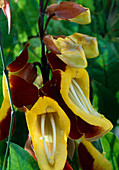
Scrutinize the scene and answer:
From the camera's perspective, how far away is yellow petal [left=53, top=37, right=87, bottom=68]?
1.14ft

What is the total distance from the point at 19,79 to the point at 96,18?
1.29 feet

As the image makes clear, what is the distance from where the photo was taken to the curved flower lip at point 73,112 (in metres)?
0.35

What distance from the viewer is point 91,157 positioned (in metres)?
0.40

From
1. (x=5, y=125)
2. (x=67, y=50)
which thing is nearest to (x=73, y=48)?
(x=67, y=50)

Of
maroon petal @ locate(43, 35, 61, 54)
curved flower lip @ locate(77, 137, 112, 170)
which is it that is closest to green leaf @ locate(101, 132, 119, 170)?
curved flower lip @ locate(77, 137, 112, 170)

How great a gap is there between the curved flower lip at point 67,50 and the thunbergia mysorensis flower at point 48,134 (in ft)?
0.15

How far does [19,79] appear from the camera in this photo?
1.18 feet

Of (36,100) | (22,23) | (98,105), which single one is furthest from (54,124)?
(22,23)

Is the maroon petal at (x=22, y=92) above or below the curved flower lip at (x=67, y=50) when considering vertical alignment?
below

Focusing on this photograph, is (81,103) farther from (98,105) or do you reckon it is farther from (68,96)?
(98,105)

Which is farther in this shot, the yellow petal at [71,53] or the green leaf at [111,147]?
the green leaf at [111,147]

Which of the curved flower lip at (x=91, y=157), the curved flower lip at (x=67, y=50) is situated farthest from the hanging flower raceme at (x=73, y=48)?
the curved flower lip at (x=91, y=157)

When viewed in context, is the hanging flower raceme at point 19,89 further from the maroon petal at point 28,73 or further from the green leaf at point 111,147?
the green leaf at point 111,147

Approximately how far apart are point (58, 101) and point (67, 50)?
0.18 ft
